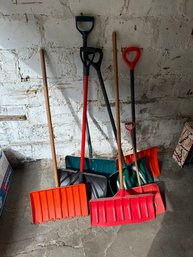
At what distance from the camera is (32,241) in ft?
4.50

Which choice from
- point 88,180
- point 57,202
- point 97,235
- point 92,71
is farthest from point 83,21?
point 97,235

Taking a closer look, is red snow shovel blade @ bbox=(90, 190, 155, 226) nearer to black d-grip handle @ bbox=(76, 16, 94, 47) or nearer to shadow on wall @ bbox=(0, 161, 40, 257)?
shadow on wall @ bbox=(0, 161, 40, 257)

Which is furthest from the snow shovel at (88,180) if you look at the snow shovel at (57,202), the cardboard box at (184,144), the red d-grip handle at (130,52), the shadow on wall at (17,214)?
the cardboard box at (184,144)

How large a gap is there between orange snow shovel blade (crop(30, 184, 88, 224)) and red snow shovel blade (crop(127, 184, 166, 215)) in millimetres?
347

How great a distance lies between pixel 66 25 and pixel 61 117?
658mm

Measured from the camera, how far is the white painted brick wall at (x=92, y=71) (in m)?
1.24

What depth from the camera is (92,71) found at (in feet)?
4.79

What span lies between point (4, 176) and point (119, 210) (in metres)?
0.90

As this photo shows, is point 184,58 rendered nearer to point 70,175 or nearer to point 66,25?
point 66,25

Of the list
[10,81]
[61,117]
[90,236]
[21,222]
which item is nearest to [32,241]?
[21,222]

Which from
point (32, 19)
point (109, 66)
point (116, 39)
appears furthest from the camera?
point (109, 66)

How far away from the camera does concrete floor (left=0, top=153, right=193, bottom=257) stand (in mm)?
1314

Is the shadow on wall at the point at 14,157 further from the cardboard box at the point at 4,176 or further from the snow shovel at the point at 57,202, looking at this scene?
the snow shovel at the point at 57,202

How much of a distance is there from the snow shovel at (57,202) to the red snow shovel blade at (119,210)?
3.9 inches
